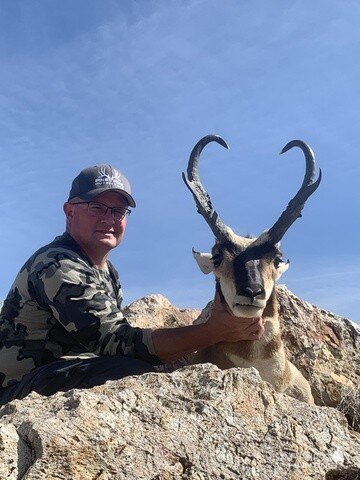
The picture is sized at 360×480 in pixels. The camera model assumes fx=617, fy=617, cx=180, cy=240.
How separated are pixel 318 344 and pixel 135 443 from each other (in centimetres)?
586

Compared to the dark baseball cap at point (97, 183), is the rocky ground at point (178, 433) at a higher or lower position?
lower

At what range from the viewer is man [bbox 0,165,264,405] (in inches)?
184

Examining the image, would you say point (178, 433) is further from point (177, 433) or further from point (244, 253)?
point (244, 253)

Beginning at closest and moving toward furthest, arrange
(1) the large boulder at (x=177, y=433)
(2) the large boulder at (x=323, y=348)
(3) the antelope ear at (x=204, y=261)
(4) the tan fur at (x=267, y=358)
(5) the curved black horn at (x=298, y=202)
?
(1) the large boulder at (x=177, y=433), (4) the tan fur at (x=267, y=358), (5) the curved black horn at (x=298, y=202), (3) the antelope ear at (x=204, y=261), (2) the large boulder at (x=323, y=348)

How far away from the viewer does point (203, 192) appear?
23.9 ft

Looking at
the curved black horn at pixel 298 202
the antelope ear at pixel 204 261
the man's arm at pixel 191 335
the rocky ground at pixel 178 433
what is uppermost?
the curved black horn at pixel 298 202

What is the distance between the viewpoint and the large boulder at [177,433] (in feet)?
7.72

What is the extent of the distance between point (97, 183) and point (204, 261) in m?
1.83

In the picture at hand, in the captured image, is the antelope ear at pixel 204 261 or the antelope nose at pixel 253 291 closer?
the antelope nose at pixel 253 291

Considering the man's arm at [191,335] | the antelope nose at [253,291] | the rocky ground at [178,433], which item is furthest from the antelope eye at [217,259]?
the rocky ground at [178,433]

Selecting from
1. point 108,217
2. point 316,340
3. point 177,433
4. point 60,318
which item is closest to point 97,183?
point 108,217

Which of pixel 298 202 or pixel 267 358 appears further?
pixel 298 202

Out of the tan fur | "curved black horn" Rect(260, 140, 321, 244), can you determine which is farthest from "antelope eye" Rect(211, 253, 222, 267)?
the tan fur

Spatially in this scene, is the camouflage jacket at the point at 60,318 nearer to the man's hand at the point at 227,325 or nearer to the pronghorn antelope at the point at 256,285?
the man's hand at the point at 227,325
